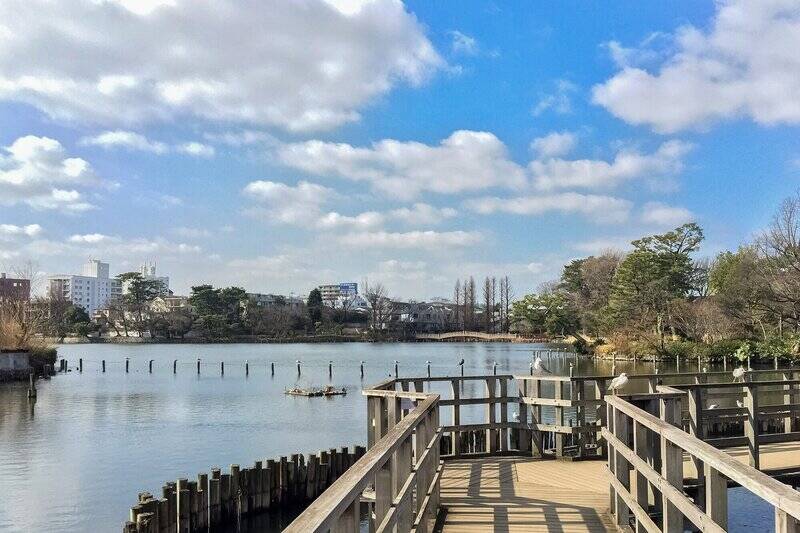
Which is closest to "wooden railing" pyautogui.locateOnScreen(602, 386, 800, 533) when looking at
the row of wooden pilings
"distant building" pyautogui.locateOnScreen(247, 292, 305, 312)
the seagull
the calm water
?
the seagull

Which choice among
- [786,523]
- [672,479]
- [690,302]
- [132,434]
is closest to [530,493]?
[672,479]

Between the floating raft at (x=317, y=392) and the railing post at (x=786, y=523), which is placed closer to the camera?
the railing post at (x=786, y=523)

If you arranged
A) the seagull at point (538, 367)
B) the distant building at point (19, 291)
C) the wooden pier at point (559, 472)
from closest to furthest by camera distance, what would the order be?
the wooden pier at point (559, 472) → the seagull at point (538, 367) → the distant building at point (19, 291)

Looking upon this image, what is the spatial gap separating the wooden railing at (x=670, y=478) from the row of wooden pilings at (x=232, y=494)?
25.4 ft

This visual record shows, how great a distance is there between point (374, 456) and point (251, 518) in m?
11.2

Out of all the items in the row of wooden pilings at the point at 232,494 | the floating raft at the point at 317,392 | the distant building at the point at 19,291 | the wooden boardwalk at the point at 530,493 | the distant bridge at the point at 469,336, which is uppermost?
the distant building at the point at 19,291

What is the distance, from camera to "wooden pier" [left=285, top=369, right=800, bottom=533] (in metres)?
3.55

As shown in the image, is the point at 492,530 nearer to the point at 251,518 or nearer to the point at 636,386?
the point at 251,518

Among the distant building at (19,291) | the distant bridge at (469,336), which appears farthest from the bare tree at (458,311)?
the distant building at (19,291)

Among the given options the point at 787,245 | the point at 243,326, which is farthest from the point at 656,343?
the point at 243,326

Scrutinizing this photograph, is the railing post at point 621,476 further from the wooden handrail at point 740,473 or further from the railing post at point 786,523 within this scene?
the railing post at point 786,523

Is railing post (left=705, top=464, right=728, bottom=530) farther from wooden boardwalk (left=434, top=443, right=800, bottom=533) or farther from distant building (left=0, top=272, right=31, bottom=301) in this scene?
distant building (left=0, top=272, right=31, bottom=301)

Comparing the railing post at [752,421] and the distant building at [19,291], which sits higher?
the distant building at [19,291]

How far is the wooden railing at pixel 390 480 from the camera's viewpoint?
9.23 ft
